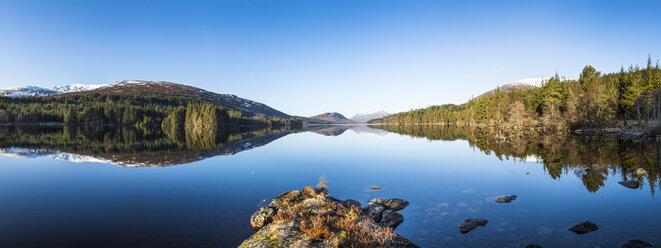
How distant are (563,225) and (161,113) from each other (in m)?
212

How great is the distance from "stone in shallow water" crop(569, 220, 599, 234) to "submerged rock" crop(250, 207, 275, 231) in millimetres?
11983

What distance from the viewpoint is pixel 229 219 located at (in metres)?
13.2

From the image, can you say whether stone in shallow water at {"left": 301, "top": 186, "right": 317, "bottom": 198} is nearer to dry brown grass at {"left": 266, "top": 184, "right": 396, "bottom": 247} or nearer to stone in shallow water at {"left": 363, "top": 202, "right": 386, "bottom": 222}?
dry brown grass at {"left": 266, "top": 184, "right": 396, "bottom": 247}

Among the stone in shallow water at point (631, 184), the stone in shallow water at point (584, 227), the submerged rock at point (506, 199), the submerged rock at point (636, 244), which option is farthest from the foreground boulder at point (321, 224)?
the stone in shallow water at point (631, 184)

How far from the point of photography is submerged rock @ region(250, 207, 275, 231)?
1219 cm

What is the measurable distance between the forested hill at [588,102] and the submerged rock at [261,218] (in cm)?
7374

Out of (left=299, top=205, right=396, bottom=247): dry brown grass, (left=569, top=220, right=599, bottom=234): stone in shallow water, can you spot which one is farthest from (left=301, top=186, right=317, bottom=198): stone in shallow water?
(left=569, top=220, right=599, bottom=234): stone in shallow water

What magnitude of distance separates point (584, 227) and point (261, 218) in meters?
12.7

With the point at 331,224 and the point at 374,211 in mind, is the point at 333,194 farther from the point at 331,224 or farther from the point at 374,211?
the point at 331,224

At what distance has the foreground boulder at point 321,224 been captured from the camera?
911 cm

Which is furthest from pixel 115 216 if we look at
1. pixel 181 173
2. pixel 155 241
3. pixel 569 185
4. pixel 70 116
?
pixel 70 116

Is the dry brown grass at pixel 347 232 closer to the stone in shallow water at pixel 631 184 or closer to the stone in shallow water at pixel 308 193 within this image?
the stone in shallow water at pixel 308 193

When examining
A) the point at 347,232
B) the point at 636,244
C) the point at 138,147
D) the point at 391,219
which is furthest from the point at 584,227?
the point at 138,147

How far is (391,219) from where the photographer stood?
1269 cm
